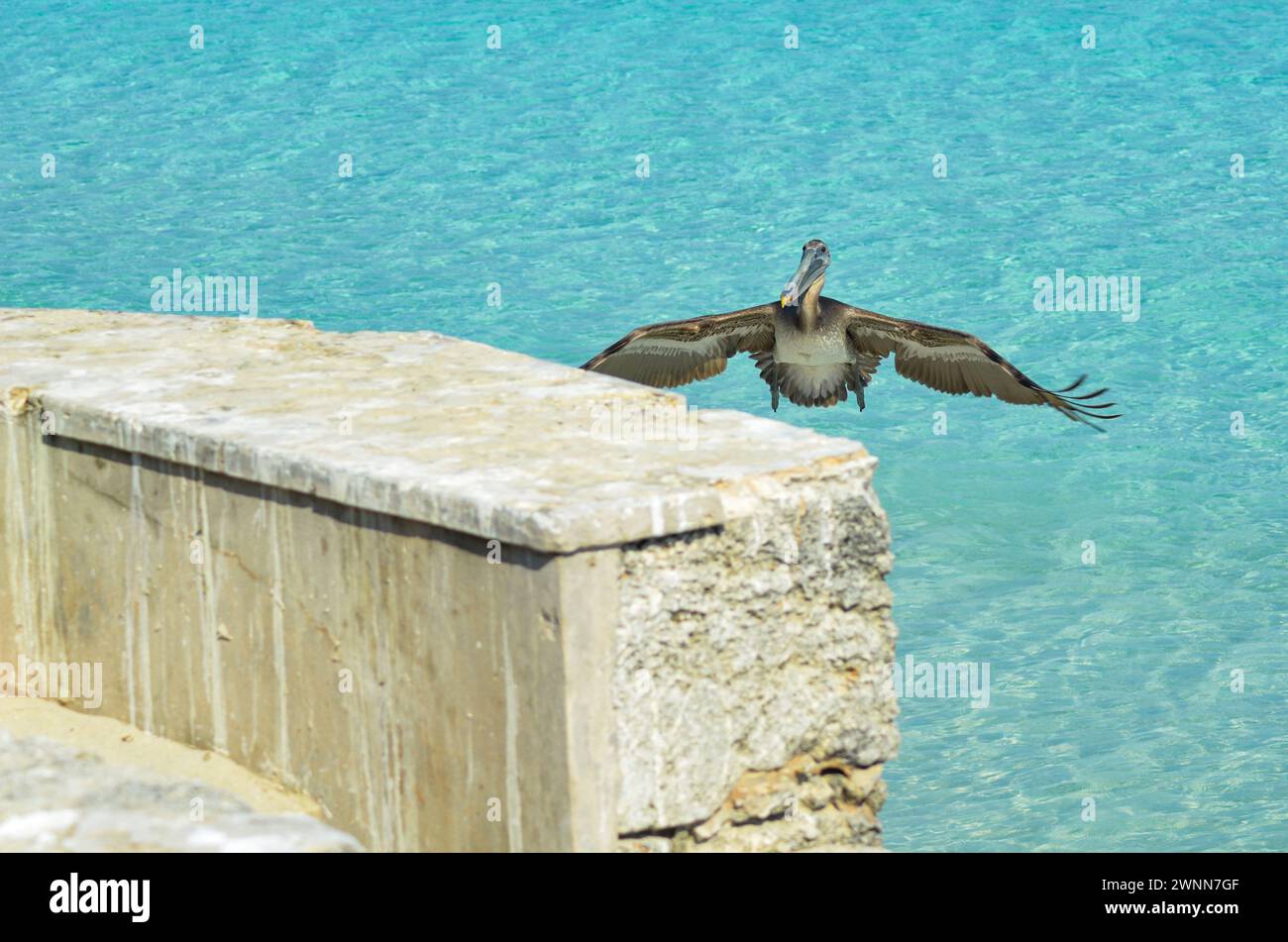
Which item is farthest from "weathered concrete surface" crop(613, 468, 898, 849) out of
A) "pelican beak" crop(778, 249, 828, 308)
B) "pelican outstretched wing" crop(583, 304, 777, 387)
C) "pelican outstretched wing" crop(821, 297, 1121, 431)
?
"pelican outstretched wing" crop(583, 304, 777, 387)

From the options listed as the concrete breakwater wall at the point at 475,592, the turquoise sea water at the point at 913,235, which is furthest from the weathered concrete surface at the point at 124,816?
the turquoise sea water at the point at 913,235

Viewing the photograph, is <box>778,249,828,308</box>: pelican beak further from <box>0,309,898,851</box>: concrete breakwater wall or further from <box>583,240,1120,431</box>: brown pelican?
<box>0,309,898,851</box>: concrete breakwater wall

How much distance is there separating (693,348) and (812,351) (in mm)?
566

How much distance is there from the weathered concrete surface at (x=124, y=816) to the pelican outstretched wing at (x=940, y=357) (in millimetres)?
5201

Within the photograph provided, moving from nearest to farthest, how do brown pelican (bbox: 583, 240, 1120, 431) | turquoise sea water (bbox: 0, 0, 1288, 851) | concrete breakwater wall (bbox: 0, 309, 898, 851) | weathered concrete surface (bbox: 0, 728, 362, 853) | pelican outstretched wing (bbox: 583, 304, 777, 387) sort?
1. weathered concrete surface (bbox: 0, 728, 362, 853)
2. concrete breakwater wall (bbox: 0, 309, 898, 851)
3. brown pelican (bbox: 583, 240, 1120, 431)
4. pelican outstretched wing (bbox: 583, 304, 777, 387)
5. turquoise sea water (bbox: 0, 0, 1288, 851)

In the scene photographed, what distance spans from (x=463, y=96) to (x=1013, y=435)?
8.64 metres

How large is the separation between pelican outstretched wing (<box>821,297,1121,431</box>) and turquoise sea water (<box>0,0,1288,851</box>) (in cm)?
137

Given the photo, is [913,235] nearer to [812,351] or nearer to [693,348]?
[812,351]

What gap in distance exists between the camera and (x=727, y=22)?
800 inches

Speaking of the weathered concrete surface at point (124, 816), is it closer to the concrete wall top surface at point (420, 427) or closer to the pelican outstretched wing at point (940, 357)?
the concrete wall top surface at point (420, 427)

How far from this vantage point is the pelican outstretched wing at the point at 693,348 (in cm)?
825

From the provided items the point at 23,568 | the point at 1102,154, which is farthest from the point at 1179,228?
the point at 23,568

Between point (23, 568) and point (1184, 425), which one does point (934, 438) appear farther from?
point (23, 568)

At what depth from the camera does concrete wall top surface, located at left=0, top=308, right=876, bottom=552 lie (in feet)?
11.9
